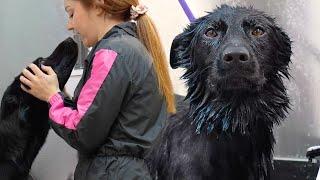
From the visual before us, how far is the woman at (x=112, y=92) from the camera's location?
3.73 ft

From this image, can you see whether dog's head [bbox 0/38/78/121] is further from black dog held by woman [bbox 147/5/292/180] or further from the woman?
black dog held by woman [bbox 147/5/292/180]

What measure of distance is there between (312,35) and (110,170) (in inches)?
30.0

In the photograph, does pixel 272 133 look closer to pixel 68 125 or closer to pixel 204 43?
pixel 204 43

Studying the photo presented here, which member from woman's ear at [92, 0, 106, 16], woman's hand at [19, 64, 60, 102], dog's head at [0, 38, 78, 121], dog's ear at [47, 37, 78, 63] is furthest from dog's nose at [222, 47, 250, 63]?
dog's ear at [47, 37, 78, 63]

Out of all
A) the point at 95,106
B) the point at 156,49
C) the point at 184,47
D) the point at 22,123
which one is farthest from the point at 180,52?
the point at 22,123

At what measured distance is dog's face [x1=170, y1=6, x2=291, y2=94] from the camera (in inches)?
16.0

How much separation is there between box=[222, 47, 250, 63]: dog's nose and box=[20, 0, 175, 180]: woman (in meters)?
0.70

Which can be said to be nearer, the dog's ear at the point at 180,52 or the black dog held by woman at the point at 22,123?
the dog's ear at the point at 180,52

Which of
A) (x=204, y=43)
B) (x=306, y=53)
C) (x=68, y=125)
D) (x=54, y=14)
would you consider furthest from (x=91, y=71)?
(x=54, y=14)

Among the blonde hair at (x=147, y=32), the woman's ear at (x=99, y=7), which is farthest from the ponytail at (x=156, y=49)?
the woman's ear at (x=99, y=7)

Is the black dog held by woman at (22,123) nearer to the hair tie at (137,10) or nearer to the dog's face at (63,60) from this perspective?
the dog's face at (63,60)

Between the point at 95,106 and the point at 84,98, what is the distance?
0.04 meters

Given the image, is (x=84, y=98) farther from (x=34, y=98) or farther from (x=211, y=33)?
(x=211, y=33)

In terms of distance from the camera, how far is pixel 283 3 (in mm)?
1477
